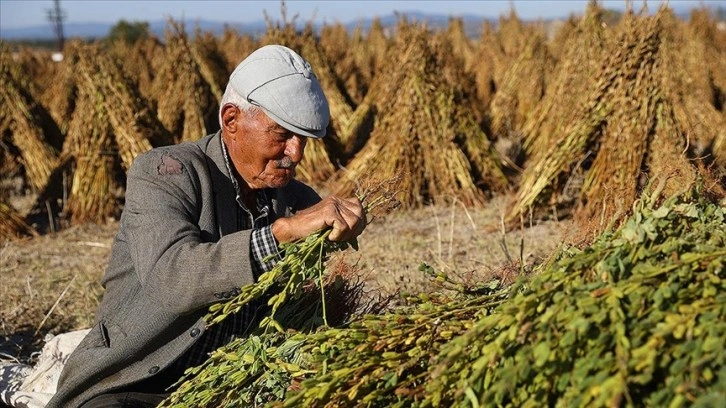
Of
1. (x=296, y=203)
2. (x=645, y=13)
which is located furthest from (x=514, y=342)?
(x=645, y=13)

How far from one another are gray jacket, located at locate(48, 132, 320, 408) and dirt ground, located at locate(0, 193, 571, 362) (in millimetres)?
1129

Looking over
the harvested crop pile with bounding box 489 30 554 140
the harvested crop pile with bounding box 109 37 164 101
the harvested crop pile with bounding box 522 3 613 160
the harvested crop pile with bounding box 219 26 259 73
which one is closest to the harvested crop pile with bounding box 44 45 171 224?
the harvested crop pile with bounding box 522 3 613 160

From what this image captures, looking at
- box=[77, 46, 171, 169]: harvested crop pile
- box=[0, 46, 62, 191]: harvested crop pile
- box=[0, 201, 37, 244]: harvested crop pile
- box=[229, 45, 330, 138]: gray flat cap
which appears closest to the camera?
box=[229, 45, 330, 138]: gray flat cap

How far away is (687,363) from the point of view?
130cm

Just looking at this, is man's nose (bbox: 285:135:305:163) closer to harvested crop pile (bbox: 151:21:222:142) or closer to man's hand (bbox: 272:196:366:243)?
man's hand (bbox: 272:196:366:243)

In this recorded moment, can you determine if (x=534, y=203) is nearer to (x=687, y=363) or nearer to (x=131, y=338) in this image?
(x=131, y=338)

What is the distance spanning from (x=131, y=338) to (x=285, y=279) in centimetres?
48

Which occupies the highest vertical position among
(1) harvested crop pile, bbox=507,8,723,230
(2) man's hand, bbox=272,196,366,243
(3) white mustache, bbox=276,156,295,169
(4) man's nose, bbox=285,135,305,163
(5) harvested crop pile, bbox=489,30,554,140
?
(4) man's nose, bbox=285,135,305,163

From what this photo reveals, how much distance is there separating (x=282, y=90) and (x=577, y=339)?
1108 mm

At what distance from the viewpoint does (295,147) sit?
2.30 meters

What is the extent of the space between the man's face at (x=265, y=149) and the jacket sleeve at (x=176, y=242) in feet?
0.44

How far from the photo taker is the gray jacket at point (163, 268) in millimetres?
2041

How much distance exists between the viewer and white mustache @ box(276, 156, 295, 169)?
2.34 m

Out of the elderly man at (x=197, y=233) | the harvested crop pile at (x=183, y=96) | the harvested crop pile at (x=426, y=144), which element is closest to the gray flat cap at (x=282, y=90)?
the elderly man at (x=197, y=233)
